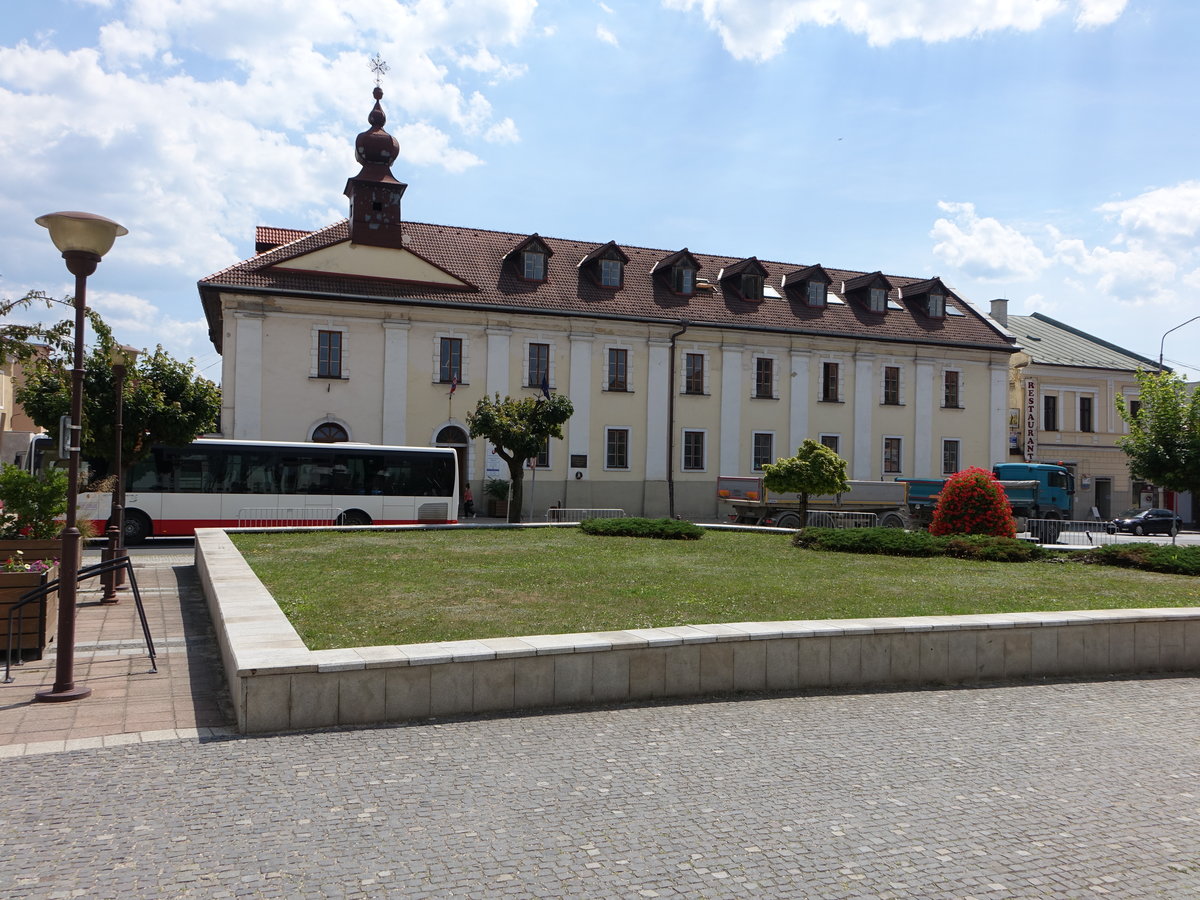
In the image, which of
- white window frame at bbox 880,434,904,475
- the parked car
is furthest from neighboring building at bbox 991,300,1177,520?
white window frame at bbox 880,434,904,475

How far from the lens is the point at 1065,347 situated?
55.2m

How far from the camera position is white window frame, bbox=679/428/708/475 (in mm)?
41438

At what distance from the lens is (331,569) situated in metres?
14.6

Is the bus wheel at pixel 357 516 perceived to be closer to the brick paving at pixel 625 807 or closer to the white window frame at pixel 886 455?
the brick paving at pixel 625 807

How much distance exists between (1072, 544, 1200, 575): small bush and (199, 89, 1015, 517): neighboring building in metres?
23.3

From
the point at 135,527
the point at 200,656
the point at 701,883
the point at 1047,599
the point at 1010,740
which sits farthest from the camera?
the point at 135,527

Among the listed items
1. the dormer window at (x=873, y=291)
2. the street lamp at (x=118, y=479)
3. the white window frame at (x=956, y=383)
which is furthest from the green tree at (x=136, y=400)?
the white window frame at (x=956, y=383)

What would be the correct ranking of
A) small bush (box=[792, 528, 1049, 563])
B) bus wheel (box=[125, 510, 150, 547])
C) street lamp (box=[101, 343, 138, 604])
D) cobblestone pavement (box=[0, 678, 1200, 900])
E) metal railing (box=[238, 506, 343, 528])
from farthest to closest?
metal railing (box=[238, 506, 343, 528]) → bus wheel (box=[125, 510, 150, 547]) → small bush (box=[792, 528, 1049, 563]) → street lamp (box=[101, 343, 138, 604]) → cobblestone pavement (box=[0, 678, 1200, 900])

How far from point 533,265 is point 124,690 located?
3374cm

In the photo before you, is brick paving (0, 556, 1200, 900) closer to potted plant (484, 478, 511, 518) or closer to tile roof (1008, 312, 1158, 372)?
potted plant (484, 478, 511, 518)

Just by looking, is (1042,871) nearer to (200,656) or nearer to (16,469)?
(200,656)

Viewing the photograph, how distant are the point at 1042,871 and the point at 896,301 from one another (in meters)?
45.2

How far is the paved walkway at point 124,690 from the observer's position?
22.4 ft

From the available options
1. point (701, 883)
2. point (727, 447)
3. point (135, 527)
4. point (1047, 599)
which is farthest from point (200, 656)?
point (727, 447)
